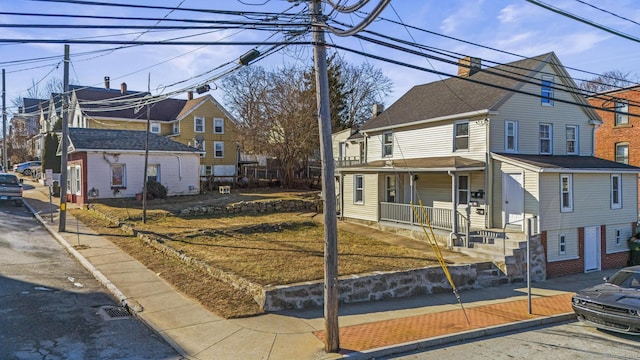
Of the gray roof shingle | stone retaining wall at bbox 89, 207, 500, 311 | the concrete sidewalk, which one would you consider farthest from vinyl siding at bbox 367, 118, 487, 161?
stone retaining wall at bbox 89, 207, 500, 311

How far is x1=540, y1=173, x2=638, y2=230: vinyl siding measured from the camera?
17719 mm

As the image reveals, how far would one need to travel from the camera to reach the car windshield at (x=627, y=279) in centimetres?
1045

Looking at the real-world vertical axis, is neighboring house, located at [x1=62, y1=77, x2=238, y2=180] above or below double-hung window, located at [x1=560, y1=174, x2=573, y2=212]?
above

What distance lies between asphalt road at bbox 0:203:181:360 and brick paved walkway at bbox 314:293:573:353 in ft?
11.1

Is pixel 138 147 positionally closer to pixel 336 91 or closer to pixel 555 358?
pixel 336 91

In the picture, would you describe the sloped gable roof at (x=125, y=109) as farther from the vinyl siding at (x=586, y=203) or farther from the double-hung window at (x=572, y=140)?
→ the vinyl siding at (x=586, y=203)

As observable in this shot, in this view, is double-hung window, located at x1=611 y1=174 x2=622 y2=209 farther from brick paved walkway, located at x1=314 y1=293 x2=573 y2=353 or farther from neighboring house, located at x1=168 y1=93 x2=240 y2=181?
neighboring house, located at x1=168 y1=93 x2=240 y2=181

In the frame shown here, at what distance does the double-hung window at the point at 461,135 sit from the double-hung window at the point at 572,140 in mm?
5902

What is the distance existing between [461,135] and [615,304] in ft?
39.8

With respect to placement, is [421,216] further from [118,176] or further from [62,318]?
[118,176]

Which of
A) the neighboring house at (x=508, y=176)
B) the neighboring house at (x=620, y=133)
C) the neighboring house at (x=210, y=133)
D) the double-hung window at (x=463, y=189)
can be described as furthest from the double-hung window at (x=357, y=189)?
the neighboring house at (x=210, y=133)

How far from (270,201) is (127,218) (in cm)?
827

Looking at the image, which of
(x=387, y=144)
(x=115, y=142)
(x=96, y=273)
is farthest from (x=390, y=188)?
(x=115, y=142)

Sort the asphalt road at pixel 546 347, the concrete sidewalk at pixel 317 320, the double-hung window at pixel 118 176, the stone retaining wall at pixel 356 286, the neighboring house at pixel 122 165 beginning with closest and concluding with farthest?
the concrete sidewalk at pixel 317 320 → the asphalt road at pixel 546 347 → the stone retaining wall at pixel 356 286 → the neighboring house at pixel 122 165 → the double-hung window at pixel 118 176
